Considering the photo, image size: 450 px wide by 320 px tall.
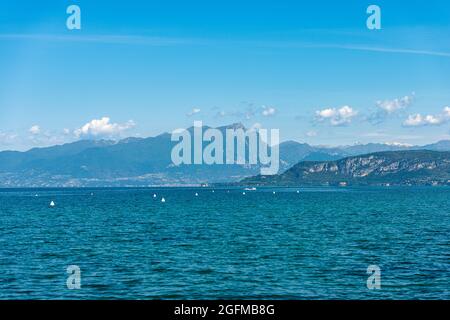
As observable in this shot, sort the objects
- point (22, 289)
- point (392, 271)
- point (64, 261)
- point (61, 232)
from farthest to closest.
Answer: point (61, 232) → point (64, 261) → point (392, 271) → point (22, 289)

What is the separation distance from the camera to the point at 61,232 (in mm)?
112500

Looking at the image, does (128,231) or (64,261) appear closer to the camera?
(64,261)

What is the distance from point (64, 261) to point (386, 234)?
54937 mm

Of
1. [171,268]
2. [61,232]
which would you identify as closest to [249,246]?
[171,268]

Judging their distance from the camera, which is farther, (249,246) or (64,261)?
(249,246)

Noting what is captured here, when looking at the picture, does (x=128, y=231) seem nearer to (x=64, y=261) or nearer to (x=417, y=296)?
(x=64, y=261)

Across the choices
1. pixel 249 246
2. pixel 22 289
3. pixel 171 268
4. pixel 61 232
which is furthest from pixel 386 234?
pixel 22 289
